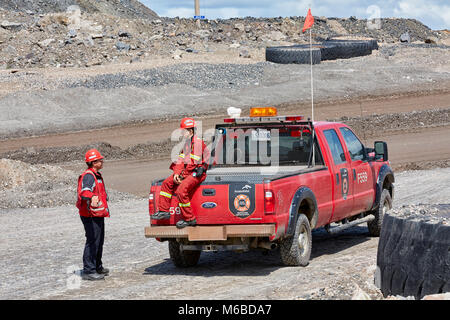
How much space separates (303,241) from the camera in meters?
11.2

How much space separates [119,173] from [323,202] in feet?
46.4

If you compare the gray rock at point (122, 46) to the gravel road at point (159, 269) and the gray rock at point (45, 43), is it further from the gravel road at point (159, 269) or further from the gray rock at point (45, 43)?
the gravel road at point (159, 269)

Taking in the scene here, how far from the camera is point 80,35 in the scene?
55.7 meters

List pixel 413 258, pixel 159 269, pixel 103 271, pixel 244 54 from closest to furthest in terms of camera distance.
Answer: pixel 413 258, pixel 103 271, pixel 159 269, pixel 244 54

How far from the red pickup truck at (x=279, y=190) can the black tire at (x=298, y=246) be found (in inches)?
0.5

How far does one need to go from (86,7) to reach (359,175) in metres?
82.8

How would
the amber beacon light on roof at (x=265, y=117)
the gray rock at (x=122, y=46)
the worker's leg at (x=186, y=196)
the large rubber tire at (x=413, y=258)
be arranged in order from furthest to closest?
the gray rock at (x=122, y=46) < the amber beacon light on roof at (x=265, y=117) < the worker's leg at (x=186, y=196) < the large rubber tire at (x=413, y=258)

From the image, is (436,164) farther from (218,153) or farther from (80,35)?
(80,35)

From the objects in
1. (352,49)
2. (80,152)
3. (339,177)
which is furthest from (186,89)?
(339,177)

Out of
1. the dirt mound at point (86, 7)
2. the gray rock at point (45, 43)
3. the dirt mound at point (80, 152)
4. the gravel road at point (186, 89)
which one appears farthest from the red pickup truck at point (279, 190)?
the dirt mound at point (86, 7)

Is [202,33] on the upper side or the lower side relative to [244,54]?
upper

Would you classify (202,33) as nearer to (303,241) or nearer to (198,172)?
(303,241)

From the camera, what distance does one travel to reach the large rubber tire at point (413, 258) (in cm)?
734

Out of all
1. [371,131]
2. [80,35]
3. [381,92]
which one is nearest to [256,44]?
[80,35]
